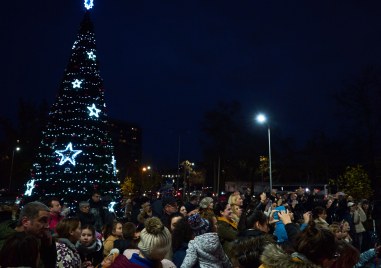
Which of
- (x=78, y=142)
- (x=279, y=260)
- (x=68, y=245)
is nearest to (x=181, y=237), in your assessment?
(x=68, y=245)

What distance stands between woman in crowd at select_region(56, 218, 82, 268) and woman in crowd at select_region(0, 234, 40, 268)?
43.6 inches

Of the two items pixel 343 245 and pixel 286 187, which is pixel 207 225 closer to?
pixel 343 245

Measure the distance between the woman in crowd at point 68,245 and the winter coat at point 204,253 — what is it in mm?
1430

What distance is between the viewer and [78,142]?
2441 cm

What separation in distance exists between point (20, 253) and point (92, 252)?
11.3ft

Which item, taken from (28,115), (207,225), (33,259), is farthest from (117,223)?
(28,115)

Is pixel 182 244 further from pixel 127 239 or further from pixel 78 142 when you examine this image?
pixel 78 142

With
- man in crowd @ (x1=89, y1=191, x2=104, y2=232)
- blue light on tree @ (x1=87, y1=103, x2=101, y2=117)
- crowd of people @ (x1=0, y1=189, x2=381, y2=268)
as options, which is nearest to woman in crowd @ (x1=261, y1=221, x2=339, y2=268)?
crowd of people @ (x1=0, y1=189, x2=381, y2=268)

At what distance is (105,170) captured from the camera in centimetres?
2497

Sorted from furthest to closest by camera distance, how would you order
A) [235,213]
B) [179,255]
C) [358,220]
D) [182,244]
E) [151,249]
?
[358,220] < [235,213] < [182,244] < [179,255] < [151,249]

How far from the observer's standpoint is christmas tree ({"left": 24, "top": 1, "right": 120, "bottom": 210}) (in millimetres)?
23828

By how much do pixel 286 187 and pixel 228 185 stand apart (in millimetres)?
9417

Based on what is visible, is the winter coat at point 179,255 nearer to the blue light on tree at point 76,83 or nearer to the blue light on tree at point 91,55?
the blue light on tree at point 76,83

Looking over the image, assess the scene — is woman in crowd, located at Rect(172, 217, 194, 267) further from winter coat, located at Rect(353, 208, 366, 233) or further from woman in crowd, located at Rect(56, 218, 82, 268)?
winter coat, located at Rect(353, 208, 366, 233)
